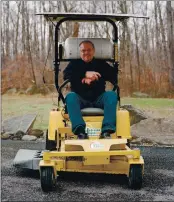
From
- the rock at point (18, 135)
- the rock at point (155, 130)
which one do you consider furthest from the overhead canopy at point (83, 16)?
the rock at point (18, 135)

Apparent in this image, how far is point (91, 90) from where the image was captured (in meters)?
4.90

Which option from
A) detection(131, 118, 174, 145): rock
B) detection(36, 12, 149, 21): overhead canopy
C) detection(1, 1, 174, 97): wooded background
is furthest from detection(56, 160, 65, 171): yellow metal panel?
detection(1, 1, 174, 97): wooded background

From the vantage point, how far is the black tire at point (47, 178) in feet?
13.0

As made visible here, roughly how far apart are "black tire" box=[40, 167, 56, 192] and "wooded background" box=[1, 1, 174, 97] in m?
9.61

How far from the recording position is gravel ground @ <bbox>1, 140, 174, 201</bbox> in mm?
3771

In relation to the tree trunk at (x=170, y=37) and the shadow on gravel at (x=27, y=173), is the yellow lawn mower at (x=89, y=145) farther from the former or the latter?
the tree trunk at (x=170, y=37)

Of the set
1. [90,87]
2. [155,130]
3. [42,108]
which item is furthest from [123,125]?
[42,108]

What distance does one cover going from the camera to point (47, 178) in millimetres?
3975

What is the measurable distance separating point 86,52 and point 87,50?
25 mm

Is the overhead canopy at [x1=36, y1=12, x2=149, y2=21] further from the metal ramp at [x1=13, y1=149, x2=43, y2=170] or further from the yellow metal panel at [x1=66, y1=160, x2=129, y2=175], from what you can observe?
the yellow metal panel at [x1=66, y1=160, x2=129, y2=175]

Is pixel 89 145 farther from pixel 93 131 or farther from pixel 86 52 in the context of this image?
pixel 86 52

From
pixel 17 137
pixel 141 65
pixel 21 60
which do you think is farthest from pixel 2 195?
pixel 21 60

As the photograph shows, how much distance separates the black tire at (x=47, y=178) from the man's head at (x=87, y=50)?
4.97 feet

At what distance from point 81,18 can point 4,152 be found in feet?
7.70
